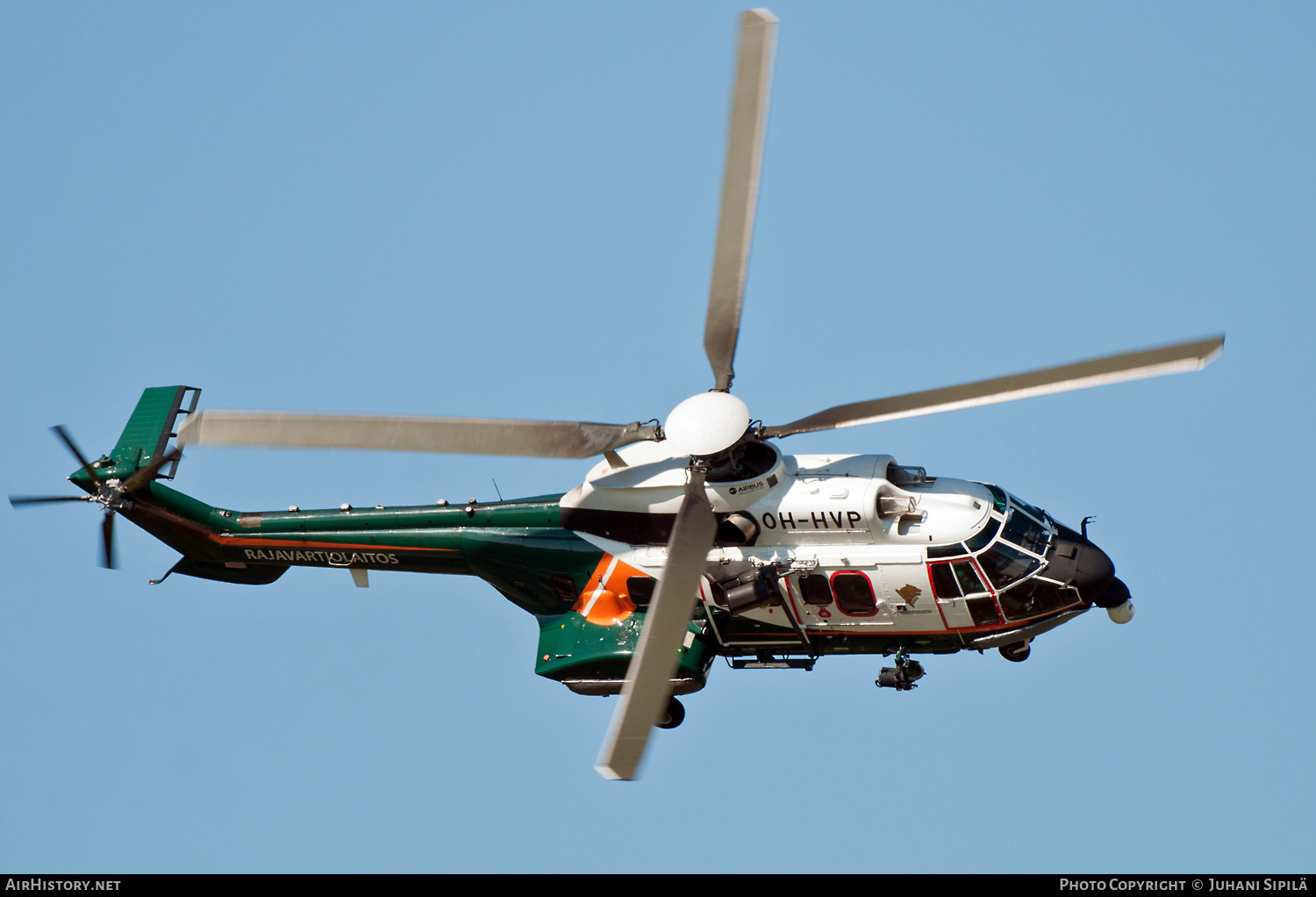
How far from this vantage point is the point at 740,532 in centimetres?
2445

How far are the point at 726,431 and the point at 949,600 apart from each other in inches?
156

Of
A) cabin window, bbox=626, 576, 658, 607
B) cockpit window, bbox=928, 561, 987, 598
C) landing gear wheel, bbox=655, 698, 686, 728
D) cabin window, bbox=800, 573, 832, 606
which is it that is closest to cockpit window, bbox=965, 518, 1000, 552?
cockpit window, bbox=928, 561, 987, 598

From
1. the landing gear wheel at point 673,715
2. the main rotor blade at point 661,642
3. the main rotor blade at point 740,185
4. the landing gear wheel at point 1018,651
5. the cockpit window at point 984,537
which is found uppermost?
the main rotor blade at point 740,185

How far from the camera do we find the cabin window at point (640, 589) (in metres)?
25.2

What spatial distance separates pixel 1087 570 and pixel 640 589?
20.9ft

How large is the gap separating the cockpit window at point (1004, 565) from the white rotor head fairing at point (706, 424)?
3866 millimetres

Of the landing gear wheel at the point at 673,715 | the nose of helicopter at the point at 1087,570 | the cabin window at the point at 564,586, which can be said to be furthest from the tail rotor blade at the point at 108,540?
the nose of helicopter at the point at 1087,570

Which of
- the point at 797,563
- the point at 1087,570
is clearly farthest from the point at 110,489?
the point at 1087,570

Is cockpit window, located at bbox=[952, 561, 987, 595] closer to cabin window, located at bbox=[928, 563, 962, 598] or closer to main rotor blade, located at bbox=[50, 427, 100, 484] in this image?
cabin window, located at bbox=[928, 563, 962, 598]

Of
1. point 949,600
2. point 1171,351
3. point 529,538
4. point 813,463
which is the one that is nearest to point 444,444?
point 529,538

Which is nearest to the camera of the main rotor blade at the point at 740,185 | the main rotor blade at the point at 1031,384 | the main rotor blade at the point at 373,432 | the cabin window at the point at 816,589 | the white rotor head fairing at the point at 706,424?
the main rotor blade at the point at 1031,384

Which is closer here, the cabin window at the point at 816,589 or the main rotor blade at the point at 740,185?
the main rotor blade at the point at 740,185

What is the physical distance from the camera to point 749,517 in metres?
24.4

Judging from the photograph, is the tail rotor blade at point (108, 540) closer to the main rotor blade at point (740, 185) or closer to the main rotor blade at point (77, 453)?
the main rotor blade at point (77, 453)
